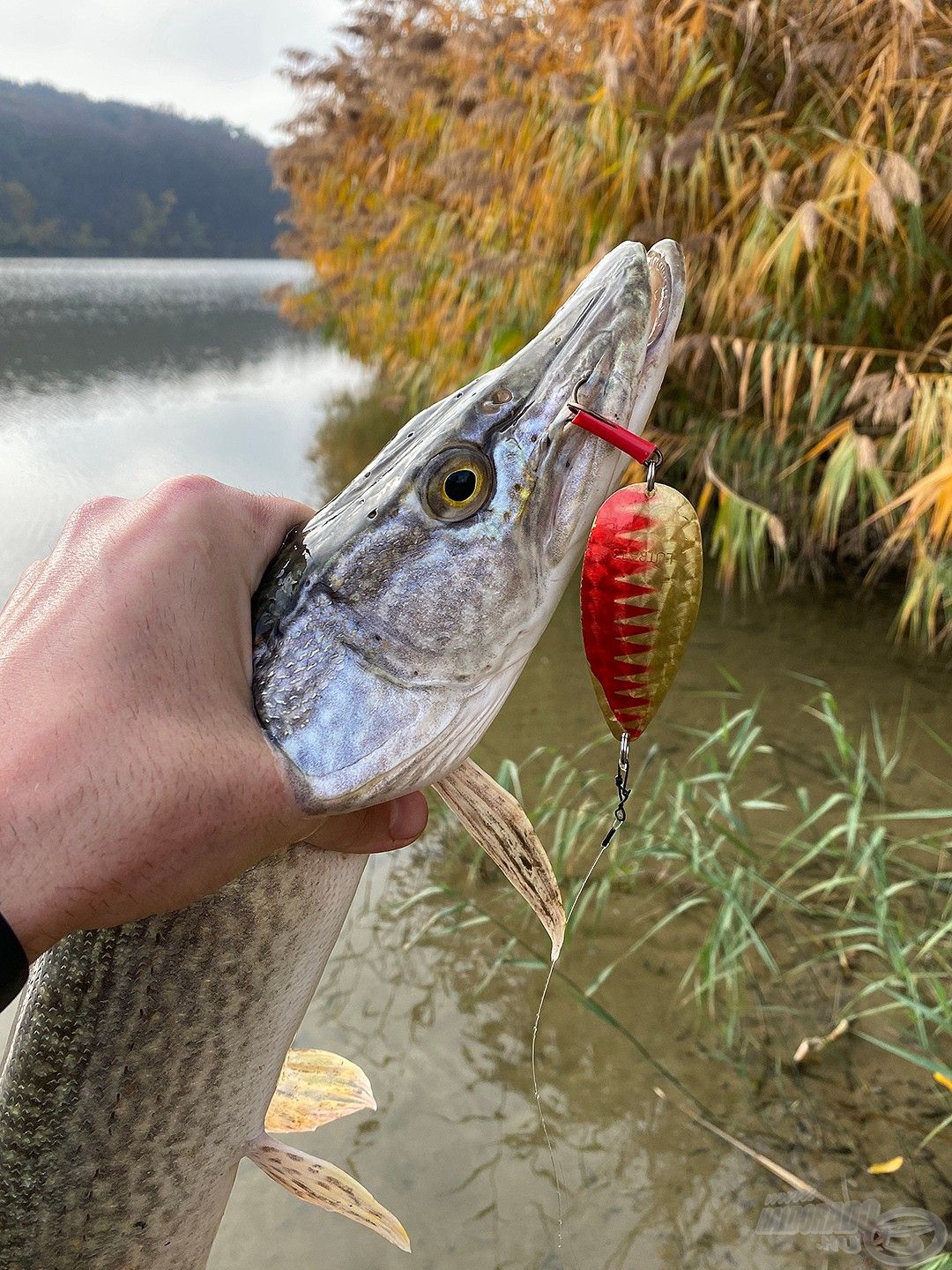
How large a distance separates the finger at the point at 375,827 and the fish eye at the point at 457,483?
31cm

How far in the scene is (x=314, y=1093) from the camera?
1233 mm

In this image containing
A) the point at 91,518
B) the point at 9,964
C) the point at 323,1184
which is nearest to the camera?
the point at 9,964

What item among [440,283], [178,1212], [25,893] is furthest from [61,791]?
[440,283]

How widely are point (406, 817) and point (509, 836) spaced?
12 cm

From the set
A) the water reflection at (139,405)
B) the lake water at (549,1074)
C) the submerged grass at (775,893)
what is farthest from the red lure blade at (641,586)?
the water reflection at (139,405)

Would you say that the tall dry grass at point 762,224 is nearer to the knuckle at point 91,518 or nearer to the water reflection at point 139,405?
the knuckle at point 91,518

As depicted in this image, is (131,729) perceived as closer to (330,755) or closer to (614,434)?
(330,755)

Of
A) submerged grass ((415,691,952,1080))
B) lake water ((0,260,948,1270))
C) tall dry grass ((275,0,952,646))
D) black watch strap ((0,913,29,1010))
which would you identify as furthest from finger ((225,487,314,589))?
tall dry grass ((275,0,952,646))

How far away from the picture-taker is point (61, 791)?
0.71 metres

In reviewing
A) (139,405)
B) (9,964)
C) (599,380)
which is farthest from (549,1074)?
(139,405)

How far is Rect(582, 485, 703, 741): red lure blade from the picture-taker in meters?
0.77

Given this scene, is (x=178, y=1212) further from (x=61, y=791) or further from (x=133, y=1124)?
(x=61, y=791)

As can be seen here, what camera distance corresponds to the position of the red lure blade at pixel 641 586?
774 mm

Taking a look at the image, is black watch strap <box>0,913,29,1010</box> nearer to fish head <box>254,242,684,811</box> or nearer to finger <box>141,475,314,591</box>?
fish head <box>254,242,684,811</box>
